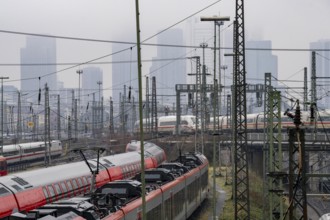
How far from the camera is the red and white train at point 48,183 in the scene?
23592 mm

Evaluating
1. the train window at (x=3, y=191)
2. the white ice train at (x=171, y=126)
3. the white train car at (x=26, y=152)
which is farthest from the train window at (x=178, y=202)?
the white ice train at (x=171, y=126)

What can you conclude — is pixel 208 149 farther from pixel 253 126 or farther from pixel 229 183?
pixel 229 183

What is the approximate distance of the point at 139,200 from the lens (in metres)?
21.1

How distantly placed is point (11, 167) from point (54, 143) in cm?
1245

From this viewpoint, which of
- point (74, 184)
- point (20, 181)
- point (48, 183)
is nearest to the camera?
point (20, 181)

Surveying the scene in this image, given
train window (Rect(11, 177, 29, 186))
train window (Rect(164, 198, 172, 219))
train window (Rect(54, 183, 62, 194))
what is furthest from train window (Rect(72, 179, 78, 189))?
train window (Rect(164, 198, 172, 219))

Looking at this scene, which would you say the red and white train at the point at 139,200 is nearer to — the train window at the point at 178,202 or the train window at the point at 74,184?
the train window at the point at 178,202

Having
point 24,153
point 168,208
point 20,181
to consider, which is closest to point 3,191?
point 20,181

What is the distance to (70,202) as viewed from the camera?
57.0 feet

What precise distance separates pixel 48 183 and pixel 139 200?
26.3 feet

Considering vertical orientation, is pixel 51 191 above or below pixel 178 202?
above

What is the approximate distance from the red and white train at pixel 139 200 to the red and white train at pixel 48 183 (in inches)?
134

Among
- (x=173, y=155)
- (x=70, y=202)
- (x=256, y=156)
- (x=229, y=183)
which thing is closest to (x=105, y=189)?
(x=70, y=202)

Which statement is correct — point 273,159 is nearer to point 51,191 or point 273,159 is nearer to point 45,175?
point 51,191
